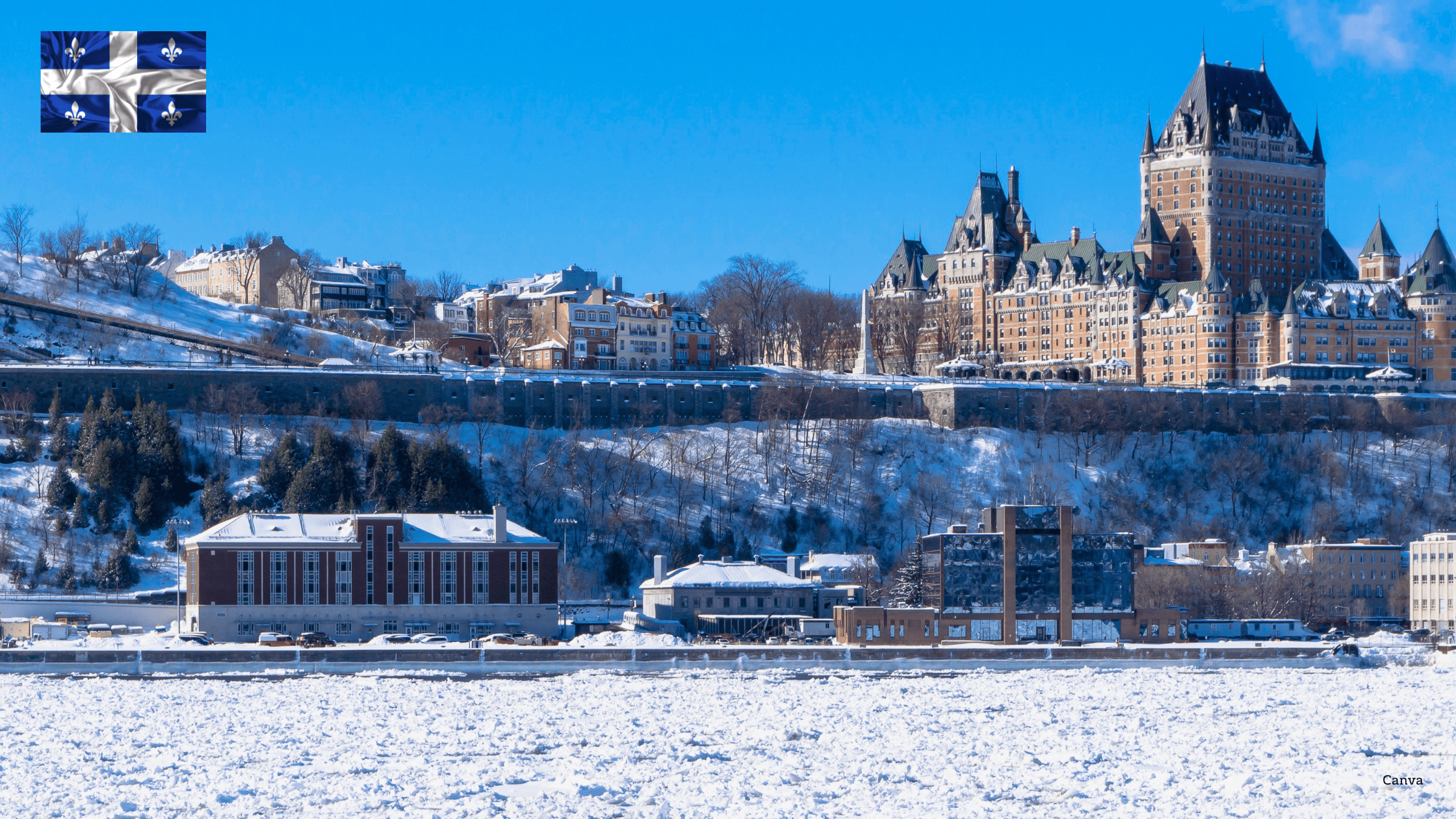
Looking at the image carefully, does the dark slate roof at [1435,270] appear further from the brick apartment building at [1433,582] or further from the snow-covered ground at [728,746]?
the snow-covered ground at [728,746]

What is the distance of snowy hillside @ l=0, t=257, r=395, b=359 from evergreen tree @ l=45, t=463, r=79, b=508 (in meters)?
24.4

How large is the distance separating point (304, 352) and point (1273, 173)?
85.6 m

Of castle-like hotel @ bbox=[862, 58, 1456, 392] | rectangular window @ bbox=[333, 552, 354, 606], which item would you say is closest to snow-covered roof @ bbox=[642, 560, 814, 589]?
rectangular window @ bbox=[333, 552, 354, 606]

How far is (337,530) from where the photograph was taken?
3474 inches

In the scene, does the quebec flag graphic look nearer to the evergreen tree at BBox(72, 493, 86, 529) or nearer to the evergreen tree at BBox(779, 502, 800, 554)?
the evergreen tree at BBox(72, 493, 86, 529)

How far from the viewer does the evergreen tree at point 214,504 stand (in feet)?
332

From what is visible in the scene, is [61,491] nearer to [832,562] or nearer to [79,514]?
[79,514]

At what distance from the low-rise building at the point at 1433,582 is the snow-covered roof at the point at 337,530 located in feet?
159

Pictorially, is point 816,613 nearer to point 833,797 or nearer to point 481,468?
point 481,468

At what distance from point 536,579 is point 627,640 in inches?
369

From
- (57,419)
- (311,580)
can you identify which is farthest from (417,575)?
(57,419)

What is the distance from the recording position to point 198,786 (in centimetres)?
3947

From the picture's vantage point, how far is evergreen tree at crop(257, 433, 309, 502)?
105750mm

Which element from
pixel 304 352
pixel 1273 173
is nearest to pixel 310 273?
pixel 304 352
